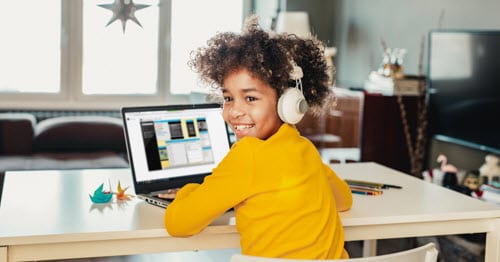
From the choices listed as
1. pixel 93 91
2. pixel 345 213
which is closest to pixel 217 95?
pixel 345 213

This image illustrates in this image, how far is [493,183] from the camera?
367 centimetres

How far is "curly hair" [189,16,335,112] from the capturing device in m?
1.70

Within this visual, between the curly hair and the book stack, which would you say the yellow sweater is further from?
the book stack

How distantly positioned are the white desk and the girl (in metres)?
0.11

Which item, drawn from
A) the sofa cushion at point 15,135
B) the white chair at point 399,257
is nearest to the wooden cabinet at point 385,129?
the sofa cushion at point 15,135

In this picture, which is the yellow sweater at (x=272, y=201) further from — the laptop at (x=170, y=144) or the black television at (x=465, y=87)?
the black television at (x=465, y=87)

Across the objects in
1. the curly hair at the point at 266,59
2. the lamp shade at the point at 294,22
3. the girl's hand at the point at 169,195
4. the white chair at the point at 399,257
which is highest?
the lamp shade at the point at 294,22

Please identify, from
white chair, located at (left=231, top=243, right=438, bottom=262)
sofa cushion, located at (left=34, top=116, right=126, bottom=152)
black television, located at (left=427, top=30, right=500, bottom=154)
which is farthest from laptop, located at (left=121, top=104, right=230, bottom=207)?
sofa cushion, located at (left=34, top=116, right=126, bottom=152)

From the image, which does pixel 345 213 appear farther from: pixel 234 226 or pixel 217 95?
pixel 217 95

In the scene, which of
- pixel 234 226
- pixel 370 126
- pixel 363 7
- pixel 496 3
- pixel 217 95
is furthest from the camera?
pixel 363 7

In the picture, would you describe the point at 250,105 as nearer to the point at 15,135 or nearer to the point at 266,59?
the point at 266,59

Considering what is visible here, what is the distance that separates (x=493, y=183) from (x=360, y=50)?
2.26 metres

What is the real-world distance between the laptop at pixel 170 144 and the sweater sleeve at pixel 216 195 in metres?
0.28

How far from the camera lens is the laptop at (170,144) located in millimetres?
2051
